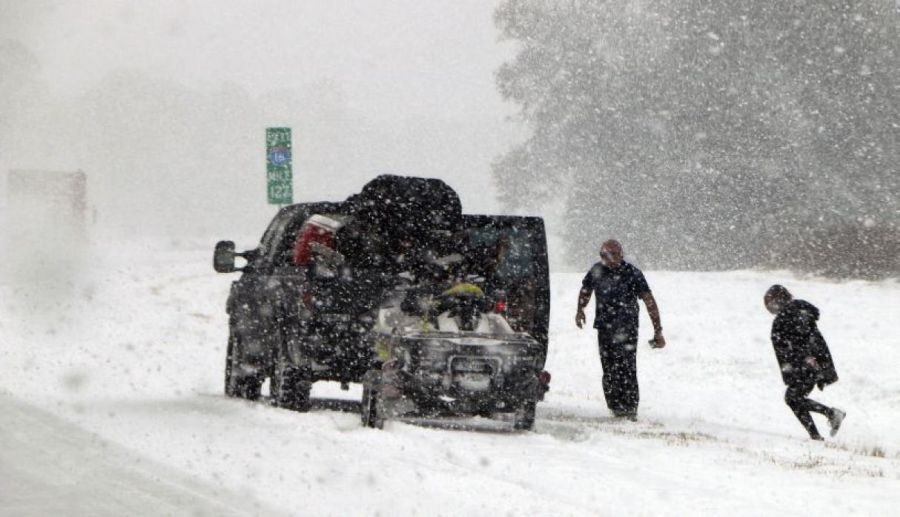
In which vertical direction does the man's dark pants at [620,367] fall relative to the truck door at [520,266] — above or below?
below

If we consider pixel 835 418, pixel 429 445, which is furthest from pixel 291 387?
pixel 835 418

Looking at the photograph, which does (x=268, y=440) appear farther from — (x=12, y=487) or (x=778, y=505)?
(x=778, y=505)

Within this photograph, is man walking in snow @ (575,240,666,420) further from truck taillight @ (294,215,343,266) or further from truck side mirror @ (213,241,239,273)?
truck side mirror @ (213,241,239,273)

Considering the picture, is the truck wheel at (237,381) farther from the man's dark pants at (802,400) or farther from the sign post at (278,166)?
the sign post at (278,166)

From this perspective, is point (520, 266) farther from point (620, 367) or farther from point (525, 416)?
point (620, 367)

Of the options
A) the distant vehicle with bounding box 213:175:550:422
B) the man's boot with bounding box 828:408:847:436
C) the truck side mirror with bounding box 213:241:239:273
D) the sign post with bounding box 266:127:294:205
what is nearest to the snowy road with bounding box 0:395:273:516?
the distant vehicle with bounding box 213:175:550:422

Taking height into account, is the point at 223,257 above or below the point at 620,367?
above

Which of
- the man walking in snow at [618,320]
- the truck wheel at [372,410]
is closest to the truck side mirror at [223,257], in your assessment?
the truck wheel at [372,410]

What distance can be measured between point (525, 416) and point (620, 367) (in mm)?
3119

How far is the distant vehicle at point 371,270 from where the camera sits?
11406mm

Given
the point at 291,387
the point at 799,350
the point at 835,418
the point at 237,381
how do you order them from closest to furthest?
the point at 291,387
the point at 835,418
the point at 799,350
the point at 237,381

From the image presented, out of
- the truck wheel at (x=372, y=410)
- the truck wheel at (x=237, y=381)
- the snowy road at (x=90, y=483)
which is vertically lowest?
the snowy road at (x=90, y=483)

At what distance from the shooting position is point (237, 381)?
1392cm

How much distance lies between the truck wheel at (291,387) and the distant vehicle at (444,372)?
1.29m
